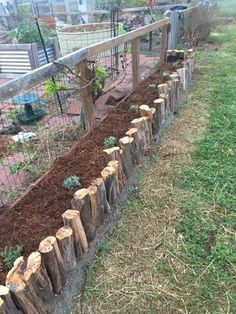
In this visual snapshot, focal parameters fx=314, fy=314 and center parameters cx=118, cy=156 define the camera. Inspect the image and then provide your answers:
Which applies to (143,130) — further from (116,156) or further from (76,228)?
(76,228)

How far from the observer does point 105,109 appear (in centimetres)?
432

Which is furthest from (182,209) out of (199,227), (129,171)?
(129,171)

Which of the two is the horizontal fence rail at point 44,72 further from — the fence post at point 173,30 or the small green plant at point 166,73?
the fence post at point 173,30

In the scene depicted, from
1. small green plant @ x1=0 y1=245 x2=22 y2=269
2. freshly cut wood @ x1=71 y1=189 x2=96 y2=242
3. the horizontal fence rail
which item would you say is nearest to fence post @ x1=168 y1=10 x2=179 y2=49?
the horizontal fence rail

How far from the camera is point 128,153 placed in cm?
270

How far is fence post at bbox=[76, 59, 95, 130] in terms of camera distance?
123 inches

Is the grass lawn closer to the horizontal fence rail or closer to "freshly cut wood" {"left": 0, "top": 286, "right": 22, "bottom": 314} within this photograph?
"freshly cut wood" {"left": 0, "top": 286, "right": 22, "bottom": 314}

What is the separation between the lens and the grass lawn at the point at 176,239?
2.04 meters

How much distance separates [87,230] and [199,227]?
94 cm

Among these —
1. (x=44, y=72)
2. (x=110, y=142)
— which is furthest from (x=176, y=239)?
(x=44, y=72)

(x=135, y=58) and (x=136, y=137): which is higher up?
(x=135, y=58)

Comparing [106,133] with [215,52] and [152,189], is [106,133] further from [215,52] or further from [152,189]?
[215,52]

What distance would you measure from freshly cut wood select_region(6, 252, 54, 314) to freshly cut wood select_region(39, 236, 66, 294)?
4cm

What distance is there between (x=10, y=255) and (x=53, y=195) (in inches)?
24.6
